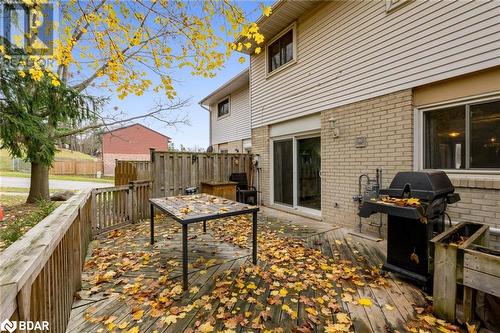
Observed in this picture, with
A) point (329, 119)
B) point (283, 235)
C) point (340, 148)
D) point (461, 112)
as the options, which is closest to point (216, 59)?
point (329, 119)

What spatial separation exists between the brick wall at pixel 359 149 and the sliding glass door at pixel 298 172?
16.6 inches

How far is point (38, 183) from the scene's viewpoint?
912cm

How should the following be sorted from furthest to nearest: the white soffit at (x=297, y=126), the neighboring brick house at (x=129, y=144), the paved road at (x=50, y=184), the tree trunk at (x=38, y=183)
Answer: the neighboring brick house at (x=129, y=144) → the paved road at (x=50, y=184) → the tree trunk at (x=38, y=183) → the white soffit at (x=297, y=126)

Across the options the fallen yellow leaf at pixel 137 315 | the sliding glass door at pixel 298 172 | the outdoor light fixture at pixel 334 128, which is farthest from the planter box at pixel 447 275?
the sliding glass door at pixel 298 172

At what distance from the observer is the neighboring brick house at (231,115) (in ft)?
33.8

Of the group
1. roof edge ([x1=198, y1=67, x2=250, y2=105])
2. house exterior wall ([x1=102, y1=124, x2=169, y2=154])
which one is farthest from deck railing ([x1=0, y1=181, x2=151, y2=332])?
house exterior wall ([x1=102, y1=124, x2=169, y2=154])

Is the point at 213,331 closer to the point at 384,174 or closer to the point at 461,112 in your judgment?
the point at 384,174

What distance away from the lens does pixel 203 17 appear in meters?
4.21

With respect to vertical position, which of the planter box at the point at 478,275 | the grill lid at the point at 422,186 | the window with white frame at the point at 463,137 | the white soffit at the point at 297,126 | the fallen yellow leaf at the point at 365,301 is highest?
the white soffit at the point at 297,126

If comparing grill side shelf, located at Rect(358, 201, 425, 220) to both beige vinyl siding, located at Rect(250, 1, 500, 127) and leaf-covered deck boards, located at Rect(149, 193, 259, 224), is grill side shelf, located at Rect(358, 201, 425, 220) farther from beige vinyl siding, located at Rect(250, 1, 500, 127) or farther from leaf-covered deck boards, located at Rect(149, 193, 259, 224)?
beige vinyl siding, located at Rect(250, 1, 500, 127)

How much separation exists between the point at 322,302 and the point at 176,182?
551cm

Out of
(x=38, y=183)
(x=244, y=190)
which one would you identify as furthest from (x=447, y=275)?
(x=38, y=183)

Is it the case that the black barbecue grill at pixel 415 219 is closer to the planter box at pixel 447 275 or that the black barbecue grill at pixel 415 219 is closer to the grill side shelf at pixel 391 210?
the grill side shelf at pixel 391 210

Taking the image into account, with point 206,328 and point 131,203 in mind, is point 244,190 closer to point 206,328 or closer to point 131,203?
point 131,203
